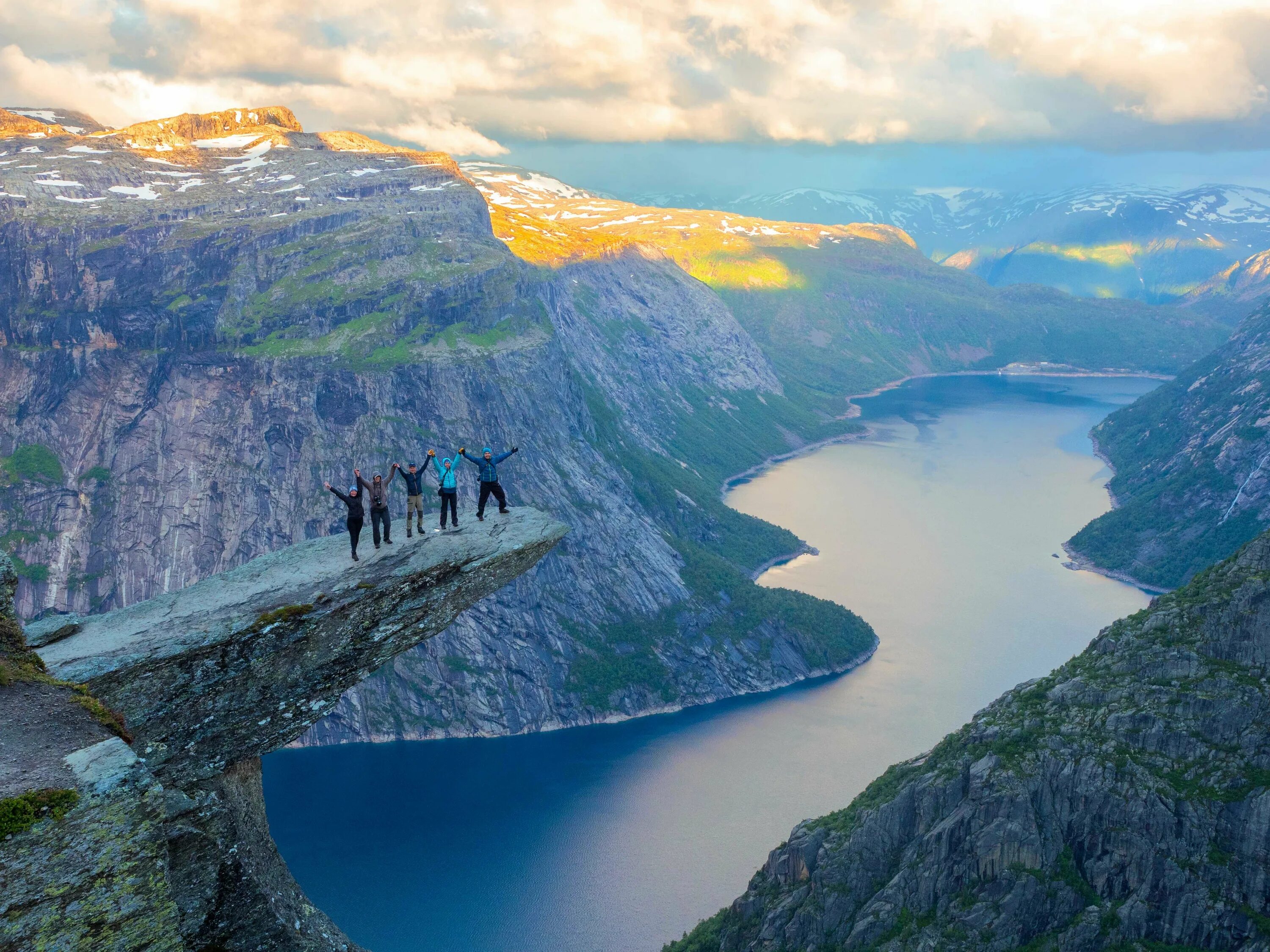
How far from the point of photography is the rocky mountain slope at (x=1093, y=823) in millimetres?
57375

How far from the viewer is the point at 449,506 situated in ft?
141

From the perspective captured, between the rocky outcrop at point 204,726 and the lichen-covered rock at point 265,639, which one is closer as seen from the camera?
the rocky outcrop at point 204,726

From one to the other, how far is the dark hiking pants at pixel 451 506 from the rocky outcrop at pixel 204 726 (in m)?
1.09

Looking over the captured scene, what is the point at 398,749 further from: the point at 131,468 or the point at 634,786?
the point at 131,468

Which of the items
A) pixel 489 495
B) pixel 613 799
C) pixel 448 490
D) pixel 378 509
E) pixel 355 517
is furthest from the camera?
pixel 613 799

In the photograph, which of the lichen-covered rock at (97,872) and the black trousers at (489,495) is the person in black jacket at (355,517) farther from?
the lichen-covered rock at (97,872)

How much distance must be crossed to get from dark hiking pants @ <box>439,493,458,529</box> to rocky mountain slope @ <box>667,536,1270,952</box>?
41.2 metres

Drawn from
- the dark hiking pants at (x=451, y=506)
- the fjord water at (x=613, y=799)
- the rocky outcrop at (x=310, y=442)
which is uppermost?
the dark hiking pants at (x=451, y=506)

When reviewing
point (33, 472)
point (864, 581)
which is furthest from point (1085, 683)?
point (33, 472)

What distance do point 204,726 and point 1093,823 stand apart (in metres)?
53.2

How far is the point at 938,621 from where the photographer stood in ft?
579

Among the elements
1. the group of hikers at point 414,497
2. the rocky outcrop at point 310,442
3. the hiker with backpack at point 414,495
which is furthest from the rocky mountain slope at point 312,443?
the hiker with backpack at point 414,495

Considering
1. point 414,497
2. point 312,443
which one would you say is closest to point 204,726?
A: point 414,497

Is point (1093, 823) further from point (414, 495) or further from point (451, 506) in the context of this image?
point (414, 495)
